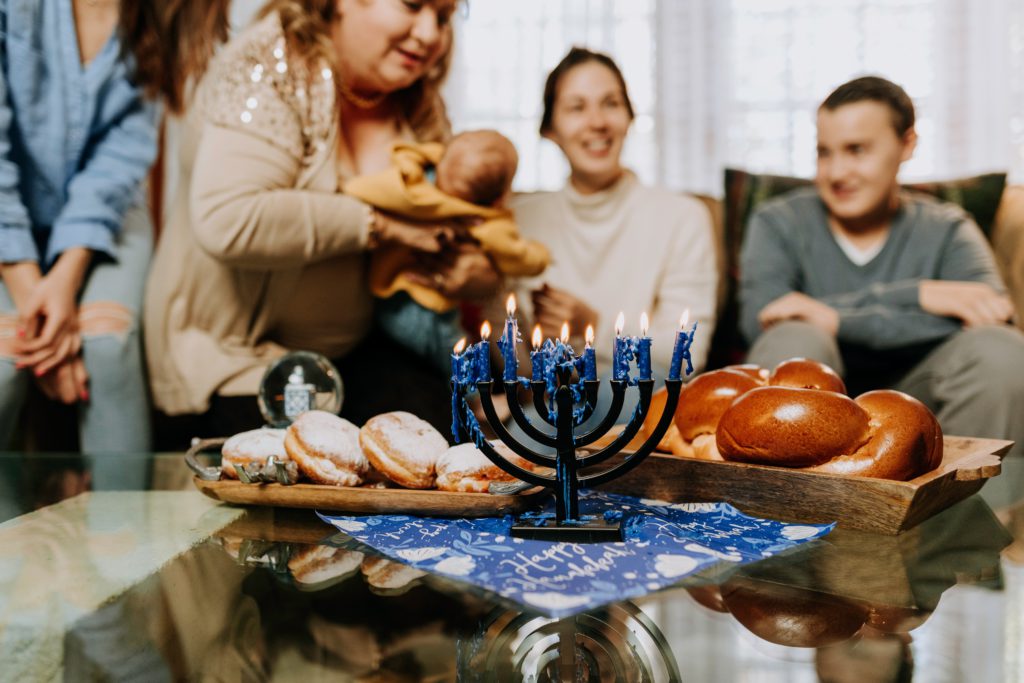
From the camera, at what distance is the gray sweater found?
64.6 inches

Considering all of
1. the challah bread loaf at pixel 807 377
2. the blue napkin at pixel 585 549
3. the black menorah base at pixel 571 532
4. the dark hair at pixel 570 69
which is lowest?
the blue napkin at pixel 585 549

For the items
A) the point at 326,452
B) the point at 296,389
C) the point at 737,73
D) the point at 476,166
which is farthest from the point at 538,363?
the point at 737,73

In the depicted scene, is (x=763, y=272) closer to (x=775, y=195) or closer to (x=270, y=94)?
(x=775, y=195)

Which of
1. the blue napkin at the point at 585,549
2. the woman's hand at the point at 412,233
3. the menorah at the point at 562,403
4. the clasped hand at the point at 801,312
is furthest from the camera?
the clasped hand at the point at 801,312

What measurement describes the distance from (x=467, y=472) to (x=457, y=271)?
880mm

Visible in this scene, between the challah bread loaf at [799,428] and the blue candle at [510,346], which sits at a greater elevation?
the blue candle at [510,346]

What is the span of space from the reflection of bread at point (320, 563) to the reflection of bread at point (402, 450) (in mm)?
105

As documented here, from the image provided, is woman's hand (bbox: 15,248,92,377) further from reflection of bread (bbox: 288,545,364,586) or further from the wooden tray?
reflection of bread (bbox: 288,545,364,586)

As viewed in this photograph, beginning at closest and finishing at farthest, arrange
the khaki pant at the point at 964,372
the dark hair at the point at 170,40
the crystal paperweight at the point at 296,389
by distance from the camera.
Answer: the crystal paperweight at the point at 296,389, the khaki pant at the point at 964,372, the dark hair at the point at 170,40

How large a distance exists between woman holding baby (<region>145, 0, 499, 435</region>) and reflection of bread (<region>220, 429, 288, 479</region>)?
69 cm

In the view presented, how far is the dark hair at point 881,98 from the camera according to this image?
5.71ft

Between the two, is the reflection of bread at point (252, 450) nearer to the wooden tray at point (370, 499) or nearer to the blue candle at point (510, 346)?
the wooden tray at point (370, 499)

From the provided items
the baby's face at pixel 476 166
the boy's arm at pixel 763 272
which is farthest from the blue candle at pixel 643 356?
the boy's arm at pixel 763 272

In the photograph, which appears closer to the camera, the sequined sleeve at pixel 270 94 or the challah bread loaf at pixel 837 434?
the challah bread loaf at pixel 837 434
